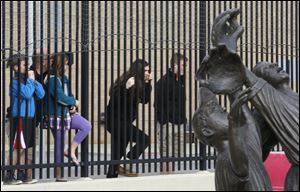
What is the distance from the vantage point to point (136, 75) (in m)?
9.10

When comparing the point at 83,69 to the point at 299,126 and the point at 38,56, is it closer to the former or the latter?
the point at 38,56

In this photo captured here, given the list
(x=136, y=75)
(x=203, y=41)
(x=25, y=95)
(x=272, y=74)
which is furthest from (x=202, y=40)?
(x=272, y=74)

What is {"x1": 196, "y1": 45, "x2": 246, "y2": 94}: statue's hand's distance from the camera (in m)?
3.84

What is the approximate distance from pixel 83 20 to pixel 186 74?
153 centimetres

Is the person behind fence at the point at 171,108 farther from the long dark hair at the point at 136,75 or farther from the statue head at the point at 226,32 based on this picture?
the statue head at the point at 226,32

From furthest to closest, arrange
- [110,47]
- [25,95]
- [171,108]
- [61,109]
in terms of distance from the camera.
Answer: [171,108]
[110,47]
[61,109]
[25,95]

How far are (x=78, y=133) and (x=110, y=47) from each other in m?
1.00

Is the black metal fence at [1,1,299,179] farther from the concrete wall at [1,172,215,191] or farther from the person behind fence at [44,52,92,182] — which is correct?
the concrete wall at [1,172,215,191]

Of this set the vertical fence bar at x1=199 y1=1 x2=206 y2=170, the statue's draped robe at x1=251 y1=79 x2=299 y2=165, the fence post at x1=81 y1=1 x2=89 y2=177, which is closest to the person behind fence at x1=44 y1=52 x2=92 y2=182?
the fence post at x1=81 y1=1 x2=89 y2=177

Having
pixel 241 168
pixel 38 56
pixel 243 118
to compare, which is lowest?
pixel 241 168

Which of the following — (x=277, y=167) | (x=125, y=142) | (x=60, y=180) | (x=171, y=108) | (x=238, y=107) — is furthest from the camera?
(x=171, y=108)

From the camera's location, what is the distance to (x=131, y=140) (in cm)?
912

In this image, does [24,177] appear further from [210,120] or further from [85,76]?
[210,120]

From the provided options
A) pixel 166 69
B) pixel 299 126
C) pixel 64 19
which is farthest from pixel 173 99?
pixel 299 126
